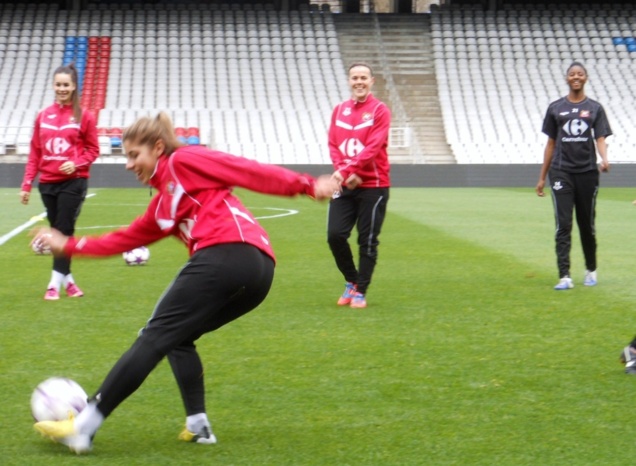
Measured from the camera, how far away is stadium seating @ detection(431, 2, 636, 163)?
3681 centimetres

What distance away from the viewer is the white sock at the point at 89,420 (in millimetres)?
4812

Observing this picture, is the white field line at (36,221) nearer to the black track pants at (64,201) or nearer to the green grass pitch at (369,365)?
the green grass pitch at (369,365)

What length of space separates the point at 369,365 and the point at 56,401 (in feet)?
7.58

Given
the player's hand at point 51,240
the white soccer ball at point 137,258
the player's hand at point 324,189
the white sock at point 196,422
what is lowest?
the white soccer ball at point 137,258

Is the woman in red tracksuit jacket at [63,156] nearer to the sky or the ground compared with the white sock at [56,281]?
nearer to the sky

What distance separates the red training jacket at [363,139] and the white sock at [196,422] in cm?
396

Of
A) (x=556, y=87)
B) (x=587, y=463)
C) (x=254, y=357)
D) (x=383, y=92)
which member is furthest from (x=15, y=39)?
(x=587, y=463)

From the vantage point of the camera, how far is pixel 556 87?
39.9 metres

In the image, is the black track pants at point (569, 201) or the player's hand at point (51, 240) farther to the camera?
the black track pants at point (569, 201)

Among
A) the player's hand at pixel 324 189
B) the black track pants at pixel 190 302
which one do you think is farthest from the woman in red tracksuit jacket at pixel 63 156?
the player's hand at pixel 324 189

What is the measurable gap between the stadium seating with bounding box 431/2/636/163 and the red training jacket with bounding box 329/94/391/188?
2655 cm

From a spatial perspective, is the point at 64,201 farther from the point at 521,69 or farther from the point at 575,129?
the point at 521,69

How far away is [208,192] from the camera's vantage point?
4.74 m

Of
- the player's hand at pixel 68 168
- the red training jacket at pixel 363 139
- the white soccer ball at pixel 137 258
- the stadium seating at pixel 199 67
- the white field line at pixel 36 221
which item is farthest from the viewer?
the stadium seating at pixel 199 67
